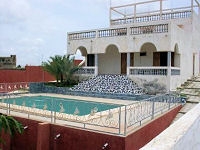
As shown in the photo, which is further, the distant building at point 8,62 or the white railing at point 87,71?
the distant building at point 8,62

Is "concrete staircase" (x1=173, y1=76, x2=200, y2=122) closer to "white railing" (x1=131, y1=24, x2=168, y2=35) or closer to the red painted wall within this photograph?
the red painted wall

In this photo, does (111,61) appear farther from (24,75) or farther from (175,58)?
(24,75)

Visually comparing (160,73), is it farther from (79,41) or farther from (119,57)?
(79,41)

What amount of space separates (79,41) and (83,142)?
570 inches

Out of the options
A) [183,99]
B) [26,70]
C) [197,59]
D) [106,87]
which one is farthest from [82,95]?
[197,59]

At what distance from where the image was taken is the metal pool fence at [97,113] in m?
7.30

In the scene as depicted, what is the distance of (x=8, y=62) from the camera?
2855 centimetres

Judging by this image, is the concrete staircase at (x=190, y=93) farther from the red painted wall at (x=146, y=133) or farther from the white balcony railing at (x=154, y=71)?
the red painted wall at (x=146, y=133)

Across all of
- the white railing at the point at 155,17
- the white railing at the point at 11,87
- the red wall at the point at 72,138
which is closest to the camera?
the red wall at the point at 72,138

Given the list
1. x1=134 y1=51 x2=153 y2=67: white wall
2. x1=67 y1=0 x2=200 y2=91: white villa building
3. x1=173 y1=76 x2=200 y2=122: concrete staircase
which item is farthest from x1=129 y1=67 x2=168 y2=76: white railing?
x1=134 y1=51 x2=153 y2=67: white wall

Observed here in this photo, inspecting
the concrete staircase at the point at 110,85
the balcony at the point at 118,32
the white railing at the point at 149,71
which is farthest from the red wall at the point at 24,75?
the white railing at the point at 149,71

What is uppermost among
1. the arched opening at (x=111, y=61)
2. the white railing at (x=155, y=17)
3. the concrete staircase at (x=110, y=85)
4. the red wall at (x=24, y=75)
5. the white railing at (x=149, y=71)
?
the white railing at (x=155, y=17)

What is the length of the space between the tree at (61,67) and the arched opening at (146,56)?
17.9 ft

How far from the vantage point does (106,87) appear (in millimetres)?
17141
